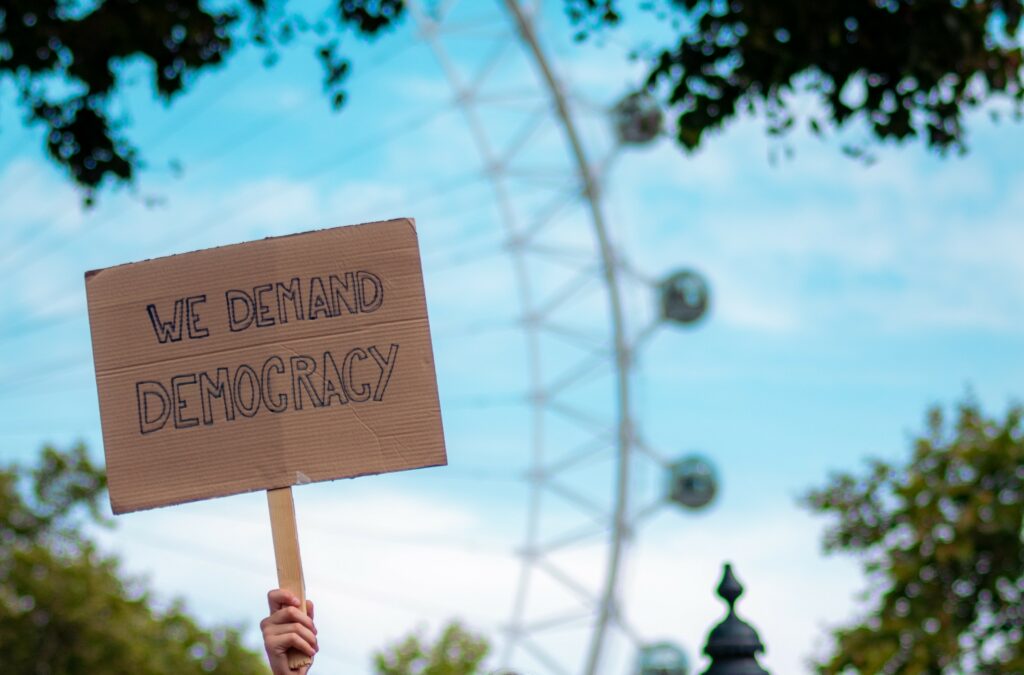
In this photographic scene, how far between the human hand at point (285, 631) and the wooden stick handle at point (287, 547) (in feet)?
0.06

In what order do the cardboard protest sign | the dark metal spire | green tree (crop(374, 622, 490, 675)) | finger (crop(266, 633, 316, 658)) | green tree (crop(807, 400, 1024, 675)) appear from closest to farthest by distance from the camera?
finger (crop(266, 633, 316, 658))
the cardboard protest sign
the dark metal spire
green tree (crop(807, 400, 1024, 675))
green tree (crop(374, 622, 490, 675))

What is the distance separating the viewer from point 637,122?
77.4 ft

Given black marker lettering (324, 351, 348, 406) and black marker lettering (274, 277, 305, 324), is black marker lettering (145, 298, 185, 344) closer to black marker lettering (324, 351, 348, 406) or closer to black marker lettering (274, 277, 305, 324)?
black marker lettering (274, 277, 305, 324)

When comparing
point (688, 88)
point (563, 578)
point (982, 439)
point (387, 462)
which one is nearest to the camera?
point (387, 462)

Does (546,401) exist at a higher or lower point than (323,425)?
higher

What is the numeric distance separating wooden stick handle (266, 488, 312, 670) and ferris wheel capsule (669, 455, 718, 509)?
19868mm

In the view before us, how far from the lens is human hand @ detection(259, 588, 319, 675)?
3.72 meters

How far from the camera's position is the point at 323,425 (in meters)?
4.19

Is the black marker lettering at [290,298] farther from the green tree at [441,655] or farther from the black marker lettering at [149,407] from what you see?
the green tree at [441,655]

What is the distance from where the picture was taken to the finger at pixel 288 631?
3744 mm

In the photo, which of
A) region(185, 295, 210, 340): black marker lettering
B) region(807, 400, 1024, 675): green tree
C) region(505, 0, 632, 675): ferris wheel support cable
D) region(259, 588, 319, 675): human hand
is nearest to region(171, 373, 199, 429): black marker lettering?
region(185, 295, 210, 340): black marker lettering

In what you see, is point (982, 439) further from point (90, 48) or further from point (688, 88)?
point (90, 48)

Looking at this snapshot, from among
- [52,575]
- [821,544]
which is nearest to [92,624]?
[52,575]

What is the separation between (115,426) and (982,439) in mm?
11486
